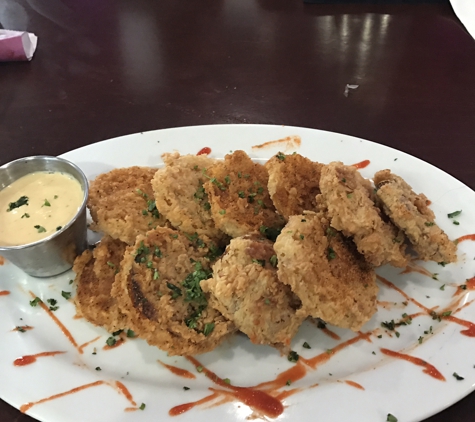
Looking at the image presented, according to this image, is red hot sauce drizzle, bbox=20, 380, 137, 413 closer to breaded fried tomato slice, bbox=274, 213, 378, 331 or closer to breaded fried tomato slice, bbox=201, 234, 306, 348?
breaded fried tomato slice, bbox=201, 234, 306, 348

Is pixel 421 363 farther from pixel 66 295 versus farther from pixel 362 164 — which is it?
pixel 66 295

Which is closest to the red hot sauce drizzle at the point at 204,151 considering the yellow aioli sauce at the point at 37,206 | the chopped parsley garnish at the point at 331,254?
the yellow aioli sauce at the point at 37,206

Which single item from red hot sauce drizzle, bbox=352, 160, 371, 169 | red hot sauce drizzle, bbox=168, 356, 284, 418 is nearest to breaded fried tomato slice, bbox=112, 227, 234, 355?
red hot sauce drizzle, bbox=168, 356, 284, 418

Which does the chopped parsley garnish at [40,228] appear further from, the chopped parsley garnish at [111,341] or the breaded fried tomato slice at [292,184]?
the breaded fried tomato slice at [292,184]

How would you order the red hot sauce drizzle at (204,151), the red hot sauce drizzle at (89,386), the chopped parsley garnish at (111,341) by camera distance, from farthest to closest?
1. the red hot sauce drizzle at (204,151)
2. the chopped parsley garnish at (111,341)
3. the red hot sauce drizzle at (89,386)

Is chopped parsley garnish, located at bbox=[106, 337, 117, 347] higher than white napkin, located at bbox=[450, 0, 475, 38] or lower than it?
lower

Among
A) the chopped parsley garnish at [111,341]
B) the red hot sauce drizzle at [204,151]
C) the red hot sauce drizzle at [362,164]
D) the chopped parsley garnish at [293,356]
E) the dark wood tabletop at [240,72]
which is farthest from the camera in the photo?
the dark wood tabletop at [240,72]

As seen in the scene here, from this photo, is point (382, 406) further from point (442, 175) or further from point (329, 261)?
point (442, 175)
